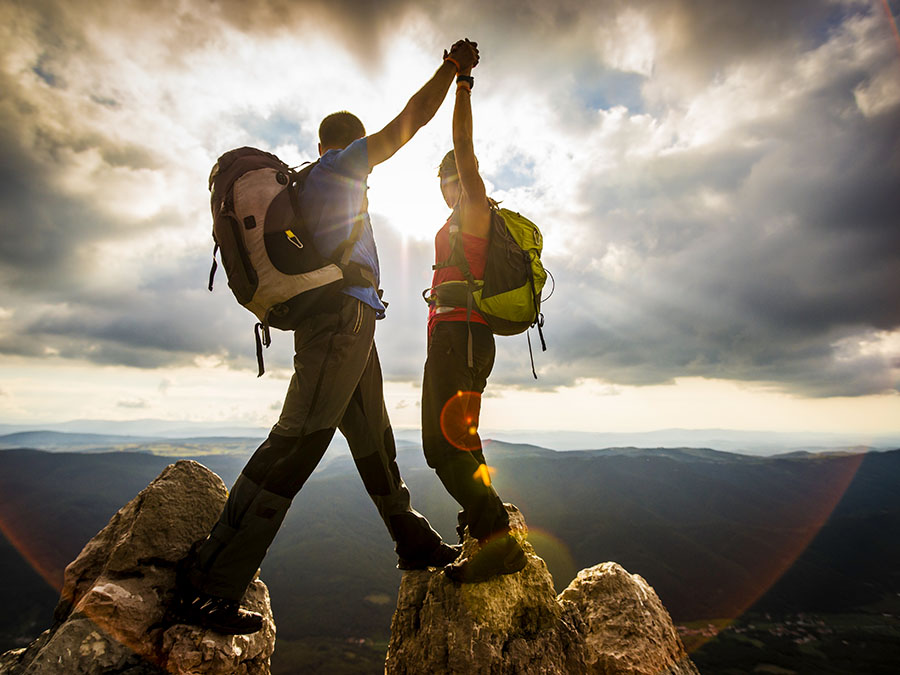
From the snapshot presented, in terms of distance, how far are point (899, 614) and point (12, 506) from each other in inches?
13204

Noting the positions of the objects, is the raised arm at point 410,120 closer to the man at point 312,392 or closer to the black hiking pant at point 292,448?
the man at point 312,392

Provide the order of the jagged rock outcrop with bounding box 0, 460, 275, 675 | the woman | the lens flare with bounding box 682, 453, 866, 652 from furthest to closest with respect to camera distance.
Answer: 1. the lens flare with bounding box 682, 453, 866, 652
2. the woman
3. the jagged rock outcrop with bounding box 0, 460, 275, 675

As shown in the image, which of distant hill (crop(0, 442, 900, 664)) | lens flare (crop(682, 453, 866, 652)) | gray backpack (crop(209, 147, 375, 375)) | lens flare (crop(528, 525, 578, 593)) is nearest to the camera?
gray backpack (crop(209, 147, 375, 375))

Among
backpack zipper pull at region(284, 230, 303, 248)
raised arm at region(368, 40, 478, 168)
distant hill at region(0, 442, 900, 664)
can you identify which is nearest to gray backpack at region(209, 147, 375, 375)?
backpack zipper pull at region(284, 230, 303, 248)

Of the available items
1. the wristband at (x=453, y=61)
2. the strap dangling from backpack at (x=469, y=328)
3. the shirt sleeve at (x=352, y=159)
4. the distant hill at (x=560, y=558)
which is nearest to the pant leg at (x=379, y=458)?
the strap dangling from backpack at (x=469, y=328)

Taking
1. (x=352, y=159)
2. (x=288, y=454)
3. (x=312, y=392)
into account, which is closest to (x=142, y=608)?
(x=288, y=454)

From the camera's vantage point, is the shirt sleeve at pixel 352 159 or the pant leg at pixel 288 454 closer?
the pant leg at pixel 288 454

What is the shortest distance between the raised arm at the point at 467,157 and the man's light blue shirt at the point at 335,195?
700mm

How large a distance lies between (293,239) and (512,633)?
10.5 feet

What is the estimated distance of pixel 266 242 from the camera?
2.52 meters

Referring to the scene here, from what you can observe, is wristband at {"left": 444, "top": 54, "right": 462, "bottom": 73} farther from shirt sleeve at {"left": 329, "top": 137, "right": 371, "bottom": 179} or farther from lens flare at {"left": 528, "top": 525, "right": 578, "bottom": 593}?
lens flare at {"left": 528, "top": 525, "right": 578, "bottom": 593}

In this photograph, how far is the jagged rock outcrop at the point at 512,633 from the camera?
305 centimetres

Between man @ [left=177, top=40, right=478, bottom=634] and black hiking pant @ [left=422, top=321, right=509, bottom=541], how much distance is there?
22.3 inches

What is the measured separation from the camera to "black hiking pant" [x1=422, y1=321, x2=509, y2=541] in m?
3.05
